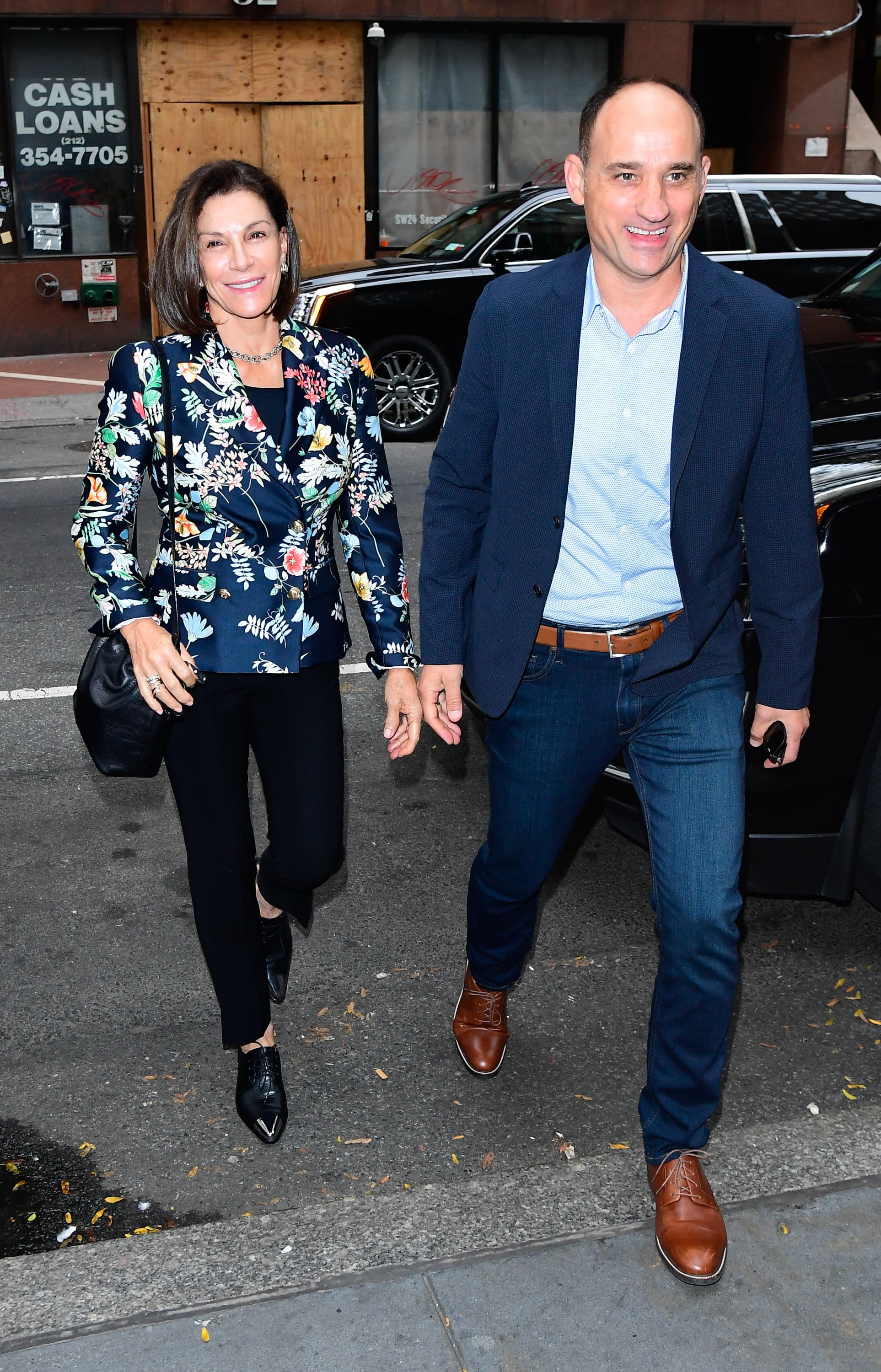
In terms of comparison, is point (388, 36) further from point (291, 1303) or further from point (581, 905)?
point (291, 1303)

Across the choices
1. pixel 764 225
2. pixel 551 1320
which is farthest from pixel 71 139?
pixel 551 1320

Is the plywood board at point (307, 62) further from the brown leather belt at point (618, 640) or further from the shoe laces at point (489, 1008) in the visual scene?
the brown leather belt at point (618, 640)

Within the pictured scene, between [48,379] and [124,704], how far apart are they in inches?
550

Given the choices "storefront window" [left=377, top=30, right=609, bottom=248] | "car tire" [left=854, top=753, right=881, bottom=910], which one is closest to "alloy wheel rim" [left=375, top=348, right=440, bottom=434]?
"storefront window" [left=377, top=30, right=609, bottom=248]

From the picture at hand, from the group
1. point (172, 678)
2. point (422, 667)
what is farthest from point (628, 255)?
point (172, 678)

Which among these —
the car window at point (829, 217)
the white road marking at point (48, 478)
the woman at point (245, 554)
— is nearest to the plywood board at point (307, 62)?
the car window at point (829, 217)

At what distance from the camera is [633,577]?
2.92 m

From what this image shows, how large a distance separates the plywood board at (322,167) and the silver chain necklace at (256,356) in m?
15.2

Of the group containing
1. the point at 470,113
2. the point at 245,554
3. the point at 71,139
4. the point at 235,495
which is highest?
the point at 470,113

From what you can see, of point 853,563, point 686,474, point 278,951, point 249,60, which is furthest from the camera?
point 249,60

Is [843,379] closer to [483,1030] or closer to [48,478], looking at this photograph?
[483,1030]

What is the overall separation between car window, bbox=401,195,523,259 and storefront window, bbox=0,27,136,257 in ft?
19.0

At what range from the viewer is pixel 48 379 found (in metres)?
16.0

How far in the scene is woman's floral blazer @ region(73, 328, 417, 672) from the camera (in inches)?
117
